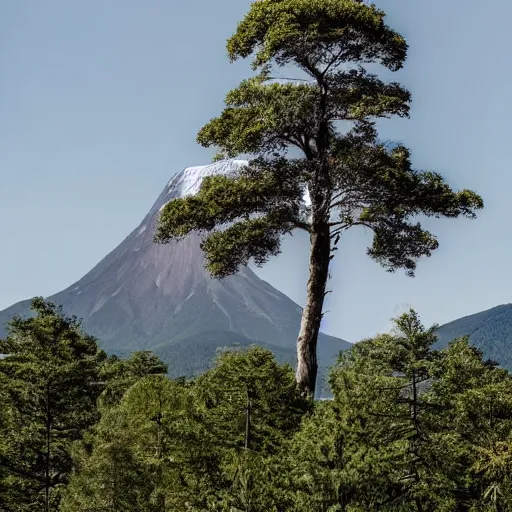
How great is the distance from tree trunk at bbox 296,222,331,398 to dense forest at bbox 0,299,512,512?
459 mm

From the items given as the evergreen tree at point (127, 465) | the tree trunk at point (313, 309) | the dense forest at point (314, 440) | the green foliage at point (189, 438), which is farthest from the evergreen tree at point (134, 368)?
the tree trunk at point (313, 309)

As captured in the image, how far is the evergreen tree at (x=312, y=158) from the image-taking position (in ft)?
61.2

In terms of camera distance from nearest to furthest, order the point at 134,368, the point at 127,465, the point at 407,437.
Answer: the point at 407,437, the point at 127,465, the point at 134,368

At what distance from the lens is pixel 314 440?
45.0 ft

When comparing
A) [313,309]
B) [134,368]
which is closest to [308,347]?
[313,309]

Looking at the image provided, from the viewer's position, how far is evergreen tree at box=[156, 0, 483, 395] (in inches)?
734

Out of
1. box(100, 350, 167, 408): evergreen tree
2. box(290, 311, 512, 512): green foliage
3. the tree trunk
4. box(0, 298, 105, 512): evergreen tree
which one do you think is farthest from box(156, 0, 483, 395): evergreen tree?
box(100, 350, 167, 408): evergreen tree

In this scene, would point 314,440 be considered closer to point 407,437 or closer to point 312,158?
point 407,437

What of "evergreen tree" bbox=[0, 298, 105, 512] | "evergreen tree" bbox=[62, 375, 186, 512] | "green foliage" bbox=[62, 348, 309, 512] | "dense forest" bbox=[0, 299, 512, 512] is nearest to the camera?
"dense forest" bbox=[0, 299, 512, 512]

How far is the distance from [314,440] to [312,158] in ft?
26.5

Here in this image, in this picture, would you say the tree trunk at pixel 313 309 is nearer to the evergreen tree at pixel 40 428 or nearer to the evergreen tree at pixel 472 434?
the evergreen tree at pixel 472 434

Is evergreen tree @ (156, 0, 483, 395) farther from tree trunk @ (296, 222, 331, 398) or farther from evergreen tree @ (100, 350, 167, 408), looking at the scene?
evergreen tree @ (100, 350, 167, 408)

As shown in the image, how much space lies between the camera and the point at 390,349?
1714 cm

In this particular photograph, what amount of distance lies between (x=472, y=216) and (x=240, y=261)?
19.5 feet
